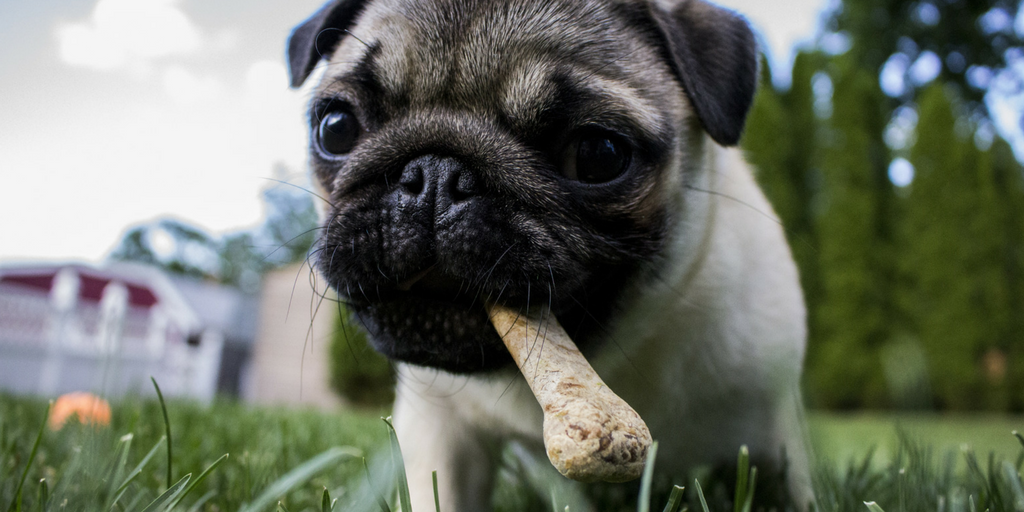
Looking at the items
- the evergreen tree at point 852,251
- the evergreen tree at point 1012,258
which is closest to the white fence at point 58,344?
the evergreen tree at point 852,251

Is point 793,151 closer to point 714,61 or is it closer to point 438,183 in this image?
point 714,61

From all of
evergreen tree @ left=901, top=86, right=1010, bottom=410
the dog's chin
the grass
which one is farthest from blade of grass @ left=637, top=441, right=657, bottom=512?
evergreen tree @ left=901, top=86, right=1010, bottom=410

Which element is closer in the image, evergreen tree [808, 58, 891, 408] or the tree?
evergreen tree [808, 58, 891, 408]

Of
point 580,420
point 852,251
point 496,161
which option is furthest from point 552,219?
point 852,251

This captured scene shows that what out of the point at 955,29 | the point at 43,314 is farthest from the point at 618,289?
the point at 955,29

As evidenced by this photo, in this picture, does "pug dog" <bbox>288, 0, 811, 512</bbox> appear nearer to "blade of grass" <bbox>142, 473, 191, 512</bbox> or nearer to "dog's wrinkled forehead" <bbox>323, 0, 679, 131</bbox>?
"dog's wrinkled forehead" <bbox>323, 0, 679, 131</bbox>

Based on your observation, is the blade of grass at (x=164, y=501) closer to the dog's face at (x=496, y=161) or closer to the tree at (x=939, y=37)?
the dog's face at (x=496, y=161)

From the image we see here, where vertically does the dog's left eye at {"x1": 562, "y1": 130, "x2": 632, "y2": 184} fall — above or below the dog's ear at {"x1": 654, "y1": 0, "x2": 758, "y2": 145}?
below
